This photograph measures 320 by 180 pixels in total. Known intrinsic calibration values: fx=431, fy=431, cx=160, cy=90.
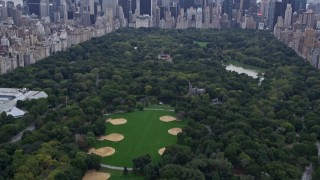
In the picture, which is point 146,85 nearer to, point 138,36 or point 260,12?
point 138,36

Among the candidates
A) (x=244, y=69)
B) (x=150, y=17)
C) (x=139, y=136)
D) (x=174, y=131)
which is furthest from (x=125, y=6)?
(x=139, y=136)

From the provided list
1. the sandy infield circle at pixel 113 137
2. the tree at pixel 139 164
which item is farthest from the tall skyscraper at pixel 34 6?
the tree at pixel 139 164

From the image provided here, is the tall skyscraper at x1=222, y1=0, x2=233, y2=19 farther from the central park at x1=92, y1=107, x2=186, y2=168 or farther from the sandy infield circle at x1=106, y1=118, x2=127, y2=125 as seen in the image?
the sandy infield circle at x1=106, y1=118, x2=127, y2=125

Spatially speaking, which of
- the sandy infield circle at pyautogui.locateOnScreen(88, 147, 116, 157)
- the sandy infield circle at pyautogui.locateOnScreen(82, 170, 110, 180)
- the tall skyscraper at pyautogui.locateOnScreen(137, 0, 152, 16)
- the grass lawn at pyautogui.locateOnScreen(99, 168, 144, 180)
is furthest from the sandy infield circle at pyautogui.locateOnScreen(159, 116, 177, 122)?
the tall skyscraper at pyautogui.locateOnScreen(137, 0, 152, 16)

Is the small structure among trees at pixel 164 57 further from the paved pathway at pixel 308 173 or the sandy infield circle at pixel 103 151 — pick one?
the paved pathway at pixel 308 173

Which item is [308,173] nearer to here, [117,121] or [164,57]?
[117,121]
